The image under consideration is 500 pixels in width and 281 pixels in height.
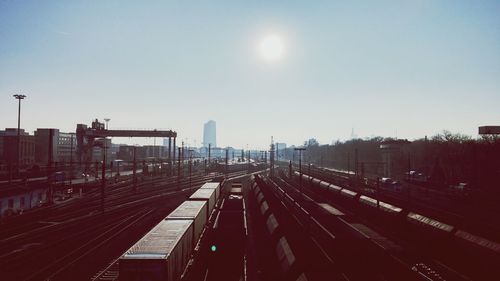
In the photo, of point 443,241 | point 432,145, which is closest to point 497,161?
point 432,145

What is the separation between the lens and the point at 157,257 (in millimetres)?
13398

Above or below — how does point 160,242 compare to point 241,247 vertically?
above

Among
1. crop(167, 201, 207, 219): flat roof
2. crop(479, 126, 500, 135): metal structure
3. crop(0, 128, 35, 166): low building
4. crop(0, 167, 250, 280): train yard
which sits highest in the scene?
crop(479, 126, 500, 135): metal structure

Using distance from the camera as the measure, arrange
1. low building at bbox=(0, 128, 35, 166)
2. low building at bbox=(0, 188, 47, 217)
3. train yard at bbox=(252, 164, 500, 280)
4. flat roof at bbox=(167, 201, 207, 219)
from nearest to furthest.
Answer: train yard at bbox=(252, 164, 500, 280), flat roof at bbox=(167, 201, 207, 219), low building at bbox=(0, 188, 47, 217), low building at bbox=(0, 128, 35, 166)

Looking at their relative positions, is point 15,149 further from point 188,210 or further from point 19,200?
point 188,210

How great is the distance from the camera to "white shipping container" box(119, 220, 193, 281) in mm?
13109

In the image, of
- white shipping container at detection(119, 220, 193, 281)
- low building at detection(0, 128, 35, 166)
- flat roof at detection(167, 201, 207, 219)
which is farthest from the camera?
low building at detection(0, 128, 35, 166)

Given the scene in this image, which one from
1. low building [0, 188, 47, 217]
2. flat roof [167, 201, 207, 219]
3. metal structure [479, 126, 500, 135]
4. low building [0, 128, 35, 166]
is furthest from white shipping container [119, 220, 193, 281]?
low building [0, 128, 35, 166]

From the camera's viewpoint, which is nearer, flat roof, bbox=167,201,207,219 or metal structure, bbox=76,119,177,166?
flat roof, bbox=167,201,207,219

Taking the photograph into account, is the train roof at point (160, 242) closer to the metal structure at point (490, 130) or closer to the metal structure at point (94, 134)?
A: the metal structure at point (94, 134)

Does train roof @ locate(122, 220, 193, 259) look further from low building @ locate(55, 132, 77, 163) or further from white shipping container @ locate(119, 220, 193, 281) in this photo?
low building @ locate(55, 132, 77, 163)

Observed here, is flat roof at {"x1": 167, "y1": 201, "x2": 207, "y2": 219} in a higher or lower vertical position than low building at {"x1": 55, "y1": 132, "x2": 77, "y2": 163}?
lower

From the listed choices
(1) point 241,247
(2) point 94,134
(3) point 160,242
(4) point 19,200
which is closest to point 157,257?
(3) point 160,242

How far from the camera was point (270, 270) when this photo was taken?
69.9ft
